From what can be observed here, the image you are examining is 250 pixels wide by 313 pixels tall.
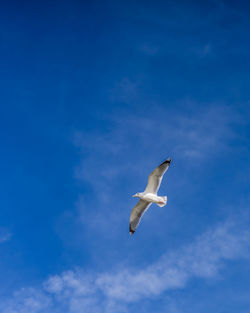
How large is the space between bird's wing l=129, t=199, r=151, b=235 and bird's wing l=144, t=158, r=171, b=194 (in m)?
1.62

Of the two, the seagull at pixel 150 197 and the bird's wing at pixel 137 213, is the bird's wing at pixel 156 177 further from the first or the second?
Answer: the bird's wing at pixel 137 213

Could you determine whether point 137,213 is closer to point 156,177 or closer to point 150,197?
point 150,197

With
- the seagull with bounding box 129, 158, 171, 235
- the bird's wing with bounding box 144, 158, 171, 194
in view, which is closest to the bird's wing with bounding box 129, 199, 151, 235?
the seagull with bounding box 129, 158, 171, 235

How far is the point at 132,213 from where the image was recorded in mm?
40406

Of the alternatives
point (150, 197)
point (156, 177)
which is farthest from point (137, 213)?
point (156, 177)

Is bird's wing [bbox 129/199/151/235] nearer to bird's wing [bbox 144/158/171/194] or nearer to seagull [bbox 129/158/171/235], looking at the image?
seagull [bbox 129/158/171/235]

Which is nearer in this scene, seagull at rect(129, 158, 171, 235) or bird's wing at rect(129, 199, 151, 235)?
seagull at rect(129, 158, 171, 235)

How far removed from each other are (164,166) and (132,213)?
6295 mm

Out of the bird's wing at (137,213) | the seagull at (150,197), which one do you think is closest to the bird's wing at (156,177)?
the seagull at (150,197)

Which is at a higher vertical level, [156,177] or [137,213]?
[156,177]

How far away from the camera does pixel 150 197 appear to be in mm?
38594

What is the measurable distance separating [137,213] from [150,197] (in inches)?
111

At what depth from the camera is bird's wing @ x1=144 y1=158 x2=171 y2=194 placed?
3784 centimetres

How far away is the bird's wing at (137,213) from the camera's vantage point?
131 feet
